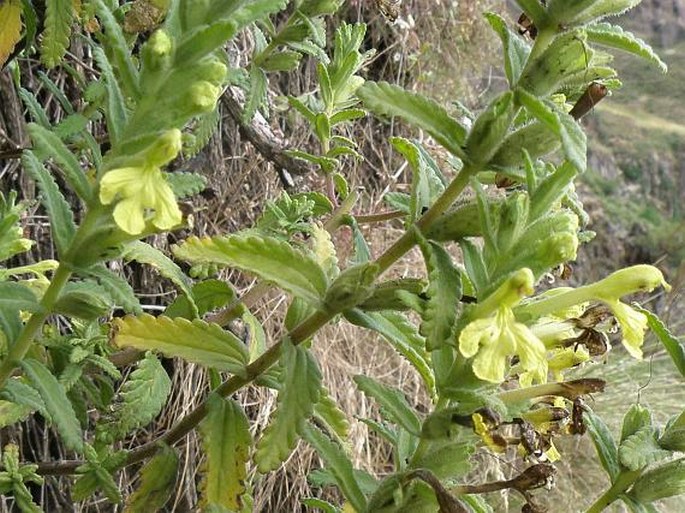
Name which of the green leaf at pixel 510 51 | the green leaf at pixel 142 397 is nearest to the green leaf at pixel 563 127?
the green leaf at pixel 510 51

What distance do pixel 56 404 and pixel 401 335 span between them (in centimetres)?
26

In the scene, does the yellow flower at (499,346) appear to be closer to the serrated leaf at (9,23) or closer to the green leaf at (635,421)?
the green leaf at (635,421)

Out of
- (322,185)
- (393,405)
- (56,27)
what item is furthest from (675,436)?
(322,185)

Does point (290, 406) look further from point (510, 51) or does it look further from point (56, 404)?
point (510, 51)

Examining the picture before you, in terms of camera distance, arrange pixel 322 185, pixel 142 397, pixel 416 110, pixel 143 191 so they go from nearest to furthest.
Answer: pixel 143 191, pixel 416 110, pixel 142 397, pixel 322 185

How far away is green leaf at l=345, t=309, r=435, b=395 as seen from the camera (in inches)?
22.7

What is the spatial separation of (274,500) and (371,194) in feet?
3.02

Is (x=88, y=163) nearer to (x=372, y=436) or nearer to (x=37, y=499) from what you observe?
(x=37, y=499)

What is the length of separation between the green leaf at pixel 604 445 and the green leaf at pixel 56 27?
1.91 ft

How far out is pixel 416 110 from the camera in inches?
21.8

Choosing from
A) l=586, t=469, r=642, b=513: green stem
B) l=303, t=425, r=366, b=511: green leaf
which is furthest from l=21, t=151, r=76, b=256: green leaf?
l=586, t=469, r=642, b=513: green stem

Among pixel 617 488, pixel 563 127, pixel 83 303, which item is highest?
pixel 563 127

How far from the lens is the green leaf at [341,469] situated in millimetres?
619

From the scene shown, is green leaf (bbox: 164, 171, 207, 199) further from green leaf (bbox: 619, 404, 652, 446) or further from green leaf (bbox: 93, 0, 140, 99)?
green leaf (bbox: 619, 404, 652, 446)
